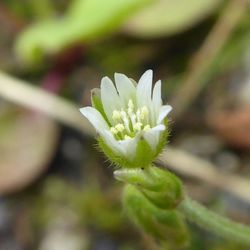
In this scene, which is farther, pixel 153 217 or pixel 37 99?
pixel 37 99

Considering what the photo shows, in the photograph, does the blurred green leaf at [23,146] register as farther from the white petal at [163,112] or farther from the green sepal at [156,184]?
the white petal at [163,112]

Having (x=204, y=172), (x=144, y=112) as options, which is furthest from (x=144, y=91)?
(x=204, y=172)

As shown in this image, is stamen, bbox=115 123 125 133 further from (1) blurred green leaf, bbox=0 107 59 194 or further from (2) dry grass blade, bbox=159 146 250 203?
(1) blurred green leaf, bbox=0 107 59 194

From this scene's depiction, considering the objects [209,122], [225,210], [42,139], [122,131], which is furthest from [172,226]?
[42,139]

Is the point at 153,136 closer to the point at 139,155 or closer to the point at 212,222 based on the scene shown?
the point at 139,155

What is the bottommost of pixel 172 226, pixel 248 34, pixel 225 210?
pixel 225 210

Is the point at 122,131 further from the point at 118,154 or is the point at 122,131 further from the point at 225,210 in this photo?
the point at 225,210

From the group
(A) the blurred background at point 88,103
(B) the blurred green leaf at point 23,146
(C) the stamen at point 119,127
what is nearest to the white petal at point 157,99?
(C) the stamen at point 119,127

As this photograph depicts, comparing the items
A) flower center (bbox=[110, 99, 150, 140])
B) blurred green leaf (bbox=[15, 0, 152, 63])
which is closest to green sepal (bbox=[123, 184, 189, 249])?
flower center (bbox=[110, 99, 150, 140])
